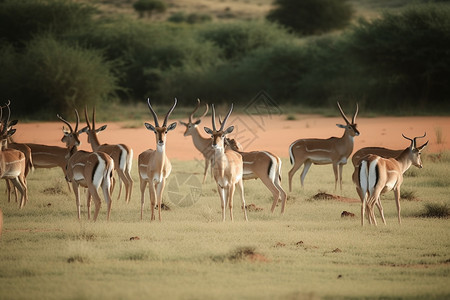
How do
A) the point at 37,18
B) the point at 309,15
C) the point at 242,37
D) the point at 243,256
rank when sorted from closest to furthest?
the point at 243,256
the point at 37,18
the point at 242,37
the point at 309,15

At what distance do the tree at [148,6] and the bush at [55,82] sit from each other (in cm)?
3948

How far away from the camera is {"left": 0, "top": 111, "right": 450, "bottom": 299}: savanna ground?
6703 millimetres

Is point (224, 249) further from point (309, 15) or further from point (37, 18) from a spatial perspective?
point (309, 15)

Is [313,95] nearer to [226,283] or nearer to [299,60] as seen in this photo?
[299,60]

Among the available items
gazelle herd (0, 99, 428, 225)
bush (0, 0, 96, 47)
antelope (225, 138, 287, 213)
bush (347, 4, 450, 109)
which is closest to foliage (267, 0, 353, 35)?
bush (0, 0, 96, 47)

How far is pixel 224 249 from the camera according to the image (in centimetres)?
837

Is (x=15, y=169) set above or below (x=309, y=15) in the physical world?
below

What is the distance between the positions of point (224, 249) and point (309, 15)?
4612 centimetres

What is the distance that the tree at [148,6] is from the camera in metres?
69.2

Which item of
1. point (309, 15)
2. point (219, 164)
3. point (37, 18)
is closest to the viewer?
point (219, 164)

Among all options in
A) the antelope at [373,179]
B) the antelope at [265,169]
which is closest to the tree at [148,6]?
the antelope at [265,169]

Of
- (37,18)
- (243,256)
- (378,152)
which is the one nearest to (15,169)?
(243,256)

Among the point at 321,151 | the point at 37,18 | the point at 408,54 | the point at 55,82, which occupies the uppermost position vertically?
the point at 37,18

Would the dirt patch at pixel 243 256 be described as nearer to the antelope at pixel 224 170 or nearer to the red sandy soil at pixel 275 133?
the antelope at pixel 224 170
